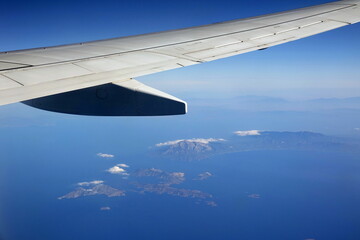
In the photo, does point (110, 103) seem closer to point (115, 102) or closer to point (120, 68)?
point (115, 102)

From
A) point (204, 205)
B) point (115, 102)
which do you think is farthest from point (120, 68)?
point (204, 205)

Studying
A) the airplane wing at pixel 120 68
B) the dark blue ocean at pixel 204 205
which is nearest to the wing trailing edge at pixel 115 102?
the airplane wing at pixel 120 68

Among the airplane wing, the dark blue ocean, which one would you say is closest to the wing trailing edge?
the airplane wing

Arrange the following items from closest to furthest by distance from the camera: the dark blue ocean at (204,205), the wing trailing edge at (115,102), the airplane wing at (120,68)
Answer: the airplane wing at (120,68) → the wing trailing edge at (115,102) → the dark blue ocean at (204,205)

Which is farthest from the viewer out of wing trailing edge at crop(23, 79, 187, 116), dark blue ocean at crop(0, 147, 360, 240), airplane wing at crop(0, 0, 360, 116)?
dark blue ocean at crop(0, 147, 360, 240)

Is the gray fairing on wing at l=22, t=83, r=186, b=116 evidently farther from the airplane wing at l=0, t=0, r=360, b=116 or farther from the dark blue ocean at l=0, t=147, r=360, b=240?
the dark blue ocean at l=0, t=147, r=360, b=240

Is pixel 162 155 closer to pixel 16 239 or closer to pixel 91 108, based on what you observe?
pixel 16 239

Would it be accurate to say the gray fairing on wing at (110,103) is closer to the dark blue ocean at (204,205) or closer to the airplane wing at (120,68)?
the airplane wing at (120,68)

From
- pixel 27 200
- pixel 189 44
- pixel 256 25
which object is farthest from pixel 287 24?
pixel 27 200
